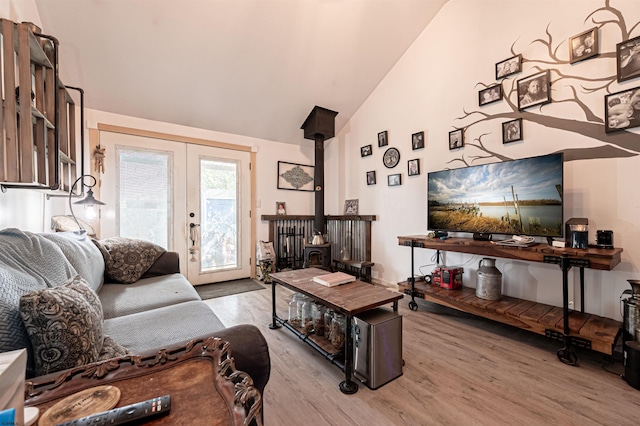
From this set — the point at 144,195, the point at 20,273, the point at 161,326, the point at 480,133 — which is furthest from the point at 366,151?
the point at 20,273

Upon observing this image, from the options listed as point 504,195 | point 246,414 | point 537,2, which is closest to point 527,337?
point 504,195

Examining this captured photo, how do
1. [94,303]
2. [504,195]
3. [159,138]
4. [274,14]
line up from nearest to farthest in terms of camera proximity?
[94,303], [504,195], [274,14], [159,138]

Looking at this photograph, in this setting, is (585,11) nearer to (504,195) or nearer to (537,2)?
(537,2)

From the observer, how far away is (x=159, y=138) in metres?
3.48

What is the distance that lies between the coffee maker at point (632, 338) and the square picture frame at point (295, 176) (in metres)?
3.98

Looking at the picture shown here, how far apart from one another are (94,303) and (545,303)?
333cm

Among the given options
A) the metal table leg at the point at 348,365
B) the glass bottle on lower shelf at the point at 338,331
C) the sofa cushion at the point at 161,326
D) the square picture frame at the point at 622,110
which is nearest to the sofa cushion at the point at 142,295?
the sofa cushion at the point at 161,326

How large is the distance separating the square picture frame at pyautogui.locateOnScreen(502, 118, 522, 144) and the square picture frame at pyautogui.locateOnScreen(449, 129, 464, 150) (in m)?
0.41

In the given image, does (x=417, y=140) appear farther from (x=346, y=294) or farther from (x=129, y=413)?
(x=129, y=413)

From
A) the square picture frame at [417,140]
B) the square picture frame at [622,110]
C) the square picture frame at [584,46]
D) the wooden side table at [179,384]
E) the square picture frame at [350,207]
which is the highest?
the square picture frame at [584,46]

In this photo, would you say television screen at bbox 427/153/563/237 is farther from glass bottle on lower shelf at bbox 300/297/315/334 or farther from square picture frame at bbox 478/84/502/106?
glass bottle on lower shelf at bbox 300/297/315/334

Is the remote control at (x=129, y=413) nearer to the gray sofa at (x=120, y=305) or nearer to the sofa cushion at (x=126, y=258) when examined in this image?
the gray sofa at (x=120, y=305)

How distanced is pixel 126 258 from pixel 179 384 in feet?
6.87

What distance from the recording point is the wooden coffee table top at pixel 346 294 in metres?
1.61
